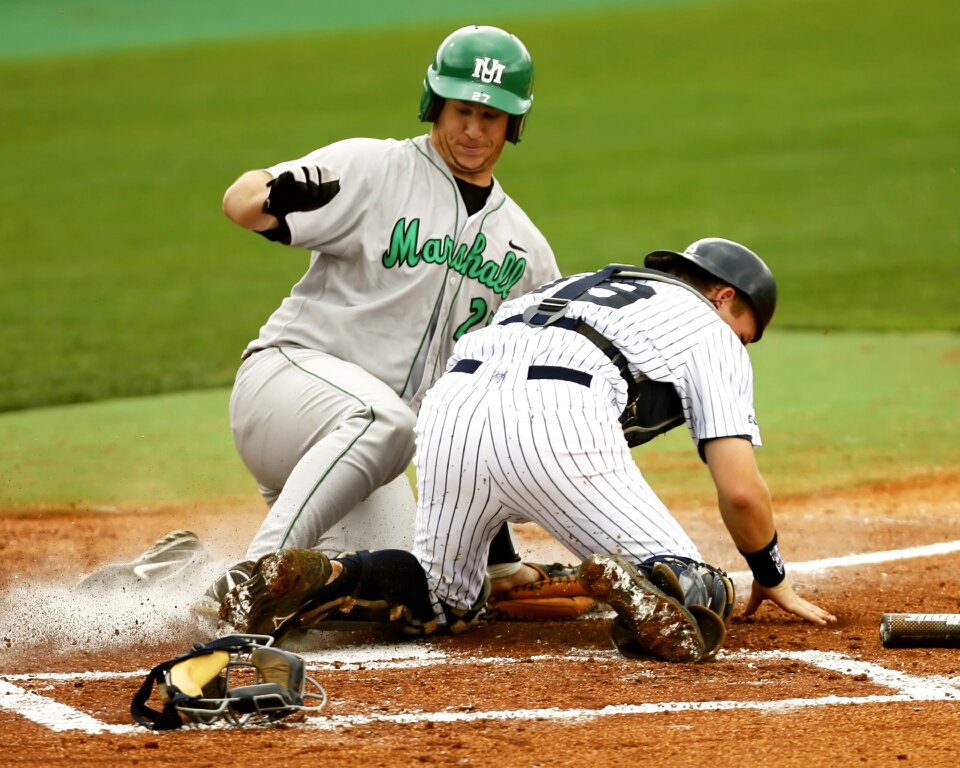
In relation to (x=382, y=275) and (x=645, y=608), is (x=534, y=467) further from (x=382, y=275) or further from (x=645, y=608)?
(x=382, y=275)

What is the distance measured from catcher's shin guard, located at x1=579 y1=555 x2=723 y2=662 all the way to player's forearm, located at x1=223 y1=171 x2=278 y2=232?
1428 mm

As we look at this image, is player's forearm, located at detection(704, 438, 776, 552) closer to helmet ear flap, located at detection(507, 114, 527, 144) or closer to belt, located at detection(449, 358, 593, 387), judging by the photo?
belt, located at detection(449, 358, 593, 387)

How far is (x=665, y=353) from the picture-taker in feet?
12.9

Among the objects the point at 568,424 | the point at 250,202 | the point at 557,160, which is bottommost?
the point at 568,424

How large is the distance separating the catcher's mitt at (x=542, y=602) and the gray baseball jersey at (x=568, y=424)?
51cm

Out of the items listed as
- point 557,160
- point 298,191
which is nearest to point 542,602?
point 298,191

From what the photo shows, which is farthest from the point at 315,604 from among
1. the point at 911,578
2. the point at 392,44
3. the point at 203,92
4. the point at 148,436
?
the point at 392,44

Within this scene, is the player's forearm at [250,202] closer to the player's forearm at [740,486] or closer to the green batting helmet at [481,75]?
the green batting helmet at [481,75]

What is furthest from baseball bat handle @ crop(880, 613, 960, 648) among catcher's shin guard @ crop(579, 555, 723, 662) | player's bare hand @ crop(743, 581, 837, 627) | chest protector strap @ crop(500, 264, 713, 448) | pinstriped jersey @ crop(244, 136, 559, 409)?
pinstriped jersey @ crop(244, 136, 559, 409)

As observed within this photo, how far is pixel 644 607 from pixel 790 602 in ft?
2.30

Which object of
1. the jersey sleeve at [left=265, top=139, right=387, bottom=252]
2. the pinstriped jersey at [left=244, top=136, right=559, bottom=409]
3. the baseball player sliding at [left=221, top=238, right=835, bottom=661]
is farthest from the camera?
the pinstriped jersey at [left=244, top=136, right=559, bottom=409]

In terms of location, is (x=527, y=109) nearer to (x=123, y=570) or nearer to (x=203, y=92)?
(x=123, y=570)

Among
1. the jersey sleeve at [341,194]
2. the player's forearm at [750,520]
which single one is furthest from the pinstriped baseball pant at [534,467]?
the jersey sleeve at [341,194]

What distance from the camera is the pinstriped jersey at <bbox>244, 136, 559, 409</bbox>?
455cm
